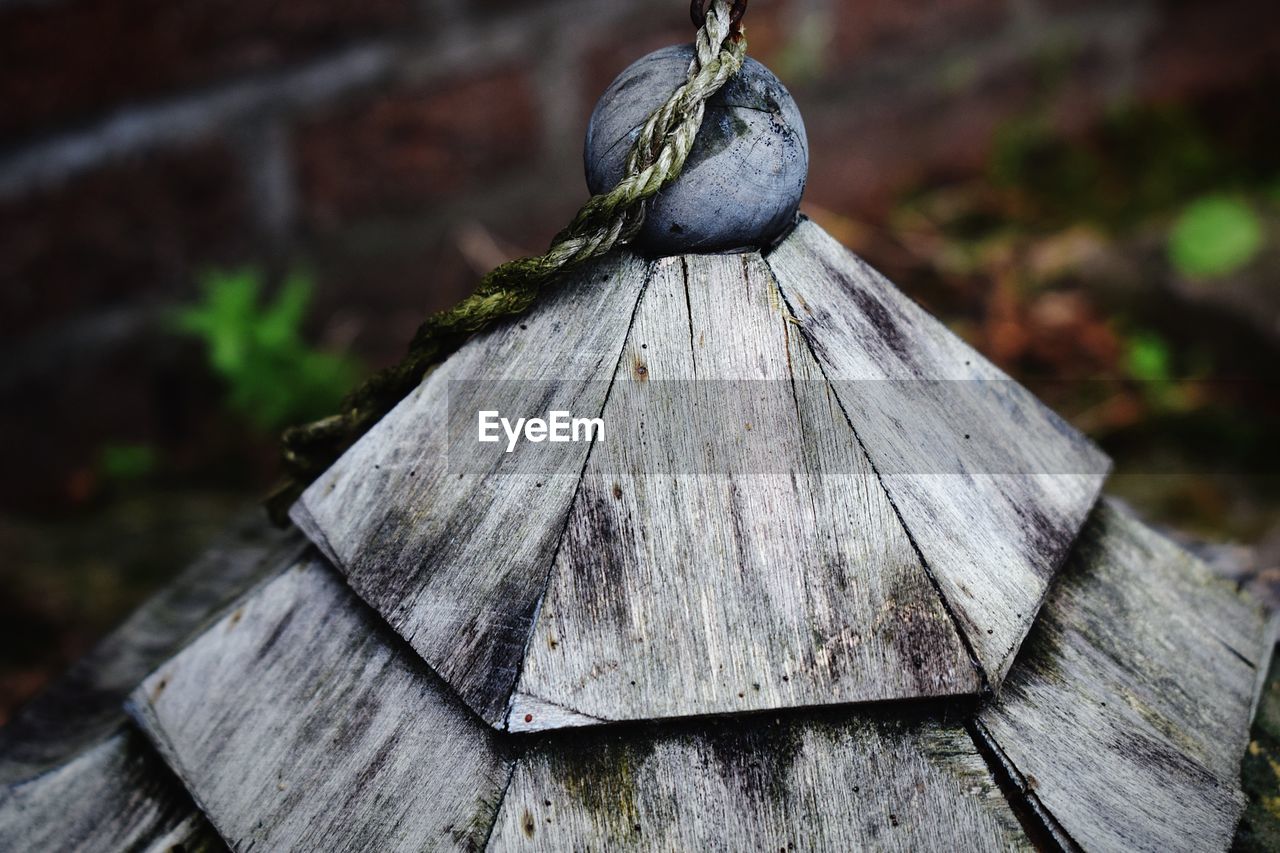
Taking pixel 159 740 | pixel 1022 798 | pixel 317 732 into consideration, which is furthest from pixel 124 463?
pixel 1022 798

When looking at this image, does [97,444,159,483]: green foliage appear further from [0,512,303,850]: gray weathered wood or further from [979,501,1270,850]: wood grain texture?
[979,501,1270,850]: wood grain texture

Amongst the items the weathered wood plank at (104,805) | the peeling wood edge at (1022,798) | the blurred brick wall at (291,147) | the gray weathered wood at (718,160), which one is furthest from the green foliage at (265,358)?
the peeling wood edge at (1022,798)

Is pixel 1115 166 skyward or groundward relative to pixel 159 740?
skyward

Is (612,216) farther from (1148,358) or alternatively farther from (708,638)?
(1148,358)

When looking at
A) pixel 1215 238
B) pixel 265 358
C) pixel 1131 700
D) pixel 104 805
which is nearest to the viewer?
pixel 1131 700

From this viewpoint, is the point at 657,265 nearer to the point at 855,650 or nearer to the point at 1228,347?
the point at 855,650

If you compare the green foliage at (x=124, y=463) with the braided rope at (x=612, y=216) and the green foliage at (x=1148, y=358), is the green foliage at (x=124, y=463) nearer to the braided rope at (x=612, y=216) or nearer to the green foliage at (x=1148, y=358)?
the braided rope at (x=612, y=216)

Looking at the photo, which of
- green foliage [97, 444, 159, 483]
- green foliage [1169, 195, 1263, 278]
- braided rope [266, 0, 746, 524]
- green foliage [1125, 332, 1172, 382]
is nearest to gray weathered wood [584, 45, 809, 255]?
braided rope [266, 0, 746, 524]

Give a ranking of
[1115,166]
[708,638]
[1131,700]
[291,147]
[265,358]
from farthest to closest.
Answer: [1115,166]
[291,147]
[265,358]
[1131,700]
[708,638]
